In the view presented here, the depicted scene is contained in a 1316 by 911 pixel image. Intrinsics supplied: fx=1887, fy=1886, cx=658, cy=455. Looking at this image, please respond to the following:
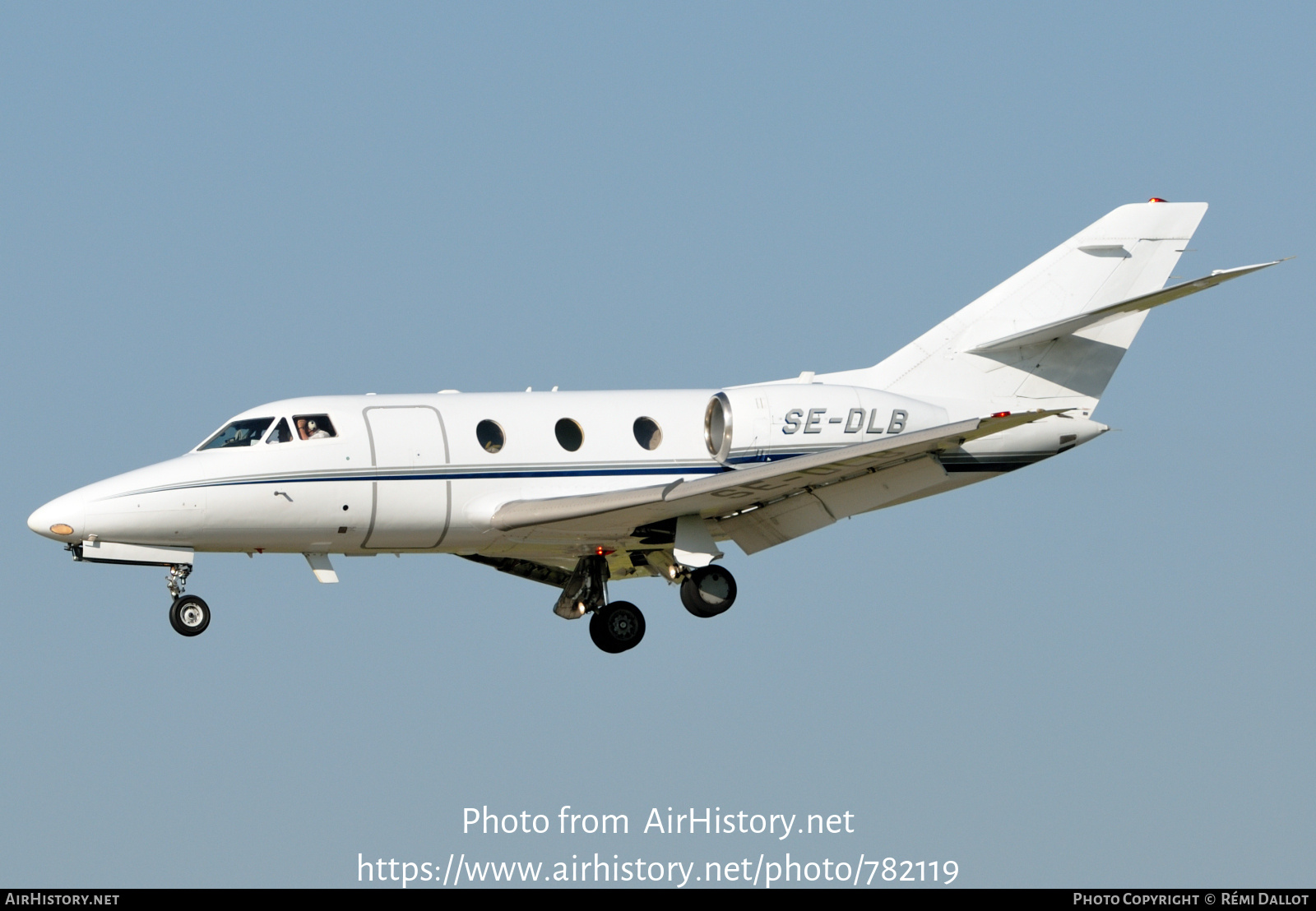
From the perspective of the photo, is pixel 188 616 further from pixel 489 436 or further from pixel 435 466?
pixel 489 436

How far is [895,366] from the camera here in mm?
→ 25797

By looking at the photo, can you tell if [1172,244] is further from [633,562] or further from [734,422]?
[633,562]

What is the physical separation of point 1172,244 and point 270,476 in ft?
41.3

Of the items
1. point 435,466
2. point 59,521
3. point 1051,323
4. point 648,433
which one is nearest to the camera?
point 59,521

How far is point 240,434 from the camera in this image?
75.8ft

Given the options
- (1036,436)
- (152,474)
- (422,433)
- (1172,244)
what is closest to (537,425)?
(422,433)

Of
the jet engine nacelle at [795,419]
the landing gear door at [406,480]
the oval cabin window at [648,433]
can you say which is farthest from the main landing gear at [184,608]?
the jet engine nacelle at [795,419]

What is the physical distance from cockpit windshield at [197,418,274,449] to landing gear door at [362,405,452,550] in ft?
4.25

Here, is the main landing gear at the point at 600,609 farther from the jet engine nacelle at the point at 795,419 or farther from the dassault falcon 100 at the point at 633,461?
the jet engine nacelle at the point at 795,419

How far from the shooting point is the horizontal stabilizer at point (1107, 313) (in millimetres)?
21641

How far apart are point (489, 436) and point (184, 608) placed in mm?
4242

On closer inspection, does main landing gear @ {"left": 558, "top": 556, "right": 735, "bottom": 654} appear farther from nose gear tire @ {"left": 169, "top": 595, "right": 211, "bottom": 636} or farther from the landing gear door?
nose gear tire @ {"left": 169, "top": 595, "right": 211, "bottom": 636}

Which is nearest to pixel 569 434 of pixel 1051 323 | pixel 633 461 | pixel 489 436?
pixel 633 461

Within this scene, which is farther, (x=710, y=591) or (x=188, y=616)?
(x=710, y=591)
